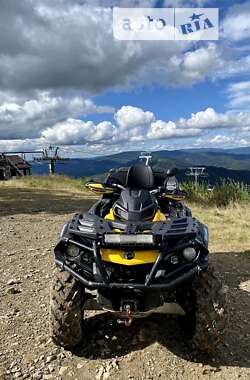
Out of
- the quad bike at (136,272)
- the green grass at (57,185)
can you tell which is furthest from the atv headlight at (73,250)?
the green grass at (57,185)

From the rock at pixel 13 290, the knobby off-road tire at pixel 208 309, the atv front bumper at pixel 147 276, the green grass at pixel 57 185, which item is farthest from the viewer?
the green grass at pixel 57 185

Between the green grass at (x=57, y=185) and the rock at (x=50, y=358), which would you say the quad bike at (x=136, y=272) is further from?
the green grass at (x=57, y=185)

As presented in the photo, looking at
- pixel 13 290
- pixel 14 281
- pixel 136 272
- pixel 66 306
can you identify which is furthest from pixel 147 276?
pixel 14 281

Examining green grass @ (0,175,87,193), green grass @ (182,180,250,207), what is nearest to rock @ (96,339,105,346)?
green grass @ (182,180,250,207)

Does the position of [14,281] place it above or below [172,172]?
below

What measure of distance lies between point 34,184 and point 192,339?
1530 centimetres

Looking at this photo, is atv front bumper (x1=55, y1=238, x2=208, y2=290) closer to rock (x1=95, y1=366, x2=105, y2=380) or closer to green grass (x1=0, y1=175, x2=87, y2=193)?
rock (x1=95, y1=366, x2=105, y2=380)

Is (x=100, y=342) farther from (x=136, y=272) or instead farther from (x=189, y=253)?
(x=189, y=253)

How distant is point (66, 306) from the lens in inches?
109

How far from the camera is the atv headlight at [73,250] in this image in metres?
2.74

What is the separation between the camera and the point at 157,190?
11.3 feet

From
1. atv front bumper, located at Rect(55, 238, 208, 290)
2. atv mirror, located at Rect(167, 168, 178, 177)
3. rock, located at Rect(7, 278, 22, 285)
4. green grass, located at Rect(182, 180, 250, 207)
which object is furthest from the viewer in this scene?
green grass, located at Rect(182, 180, 250, 207)

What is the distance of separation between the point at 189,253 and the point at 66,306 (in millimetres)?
1022

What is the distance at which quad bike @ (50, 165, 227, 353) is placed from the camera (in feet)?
8.31
